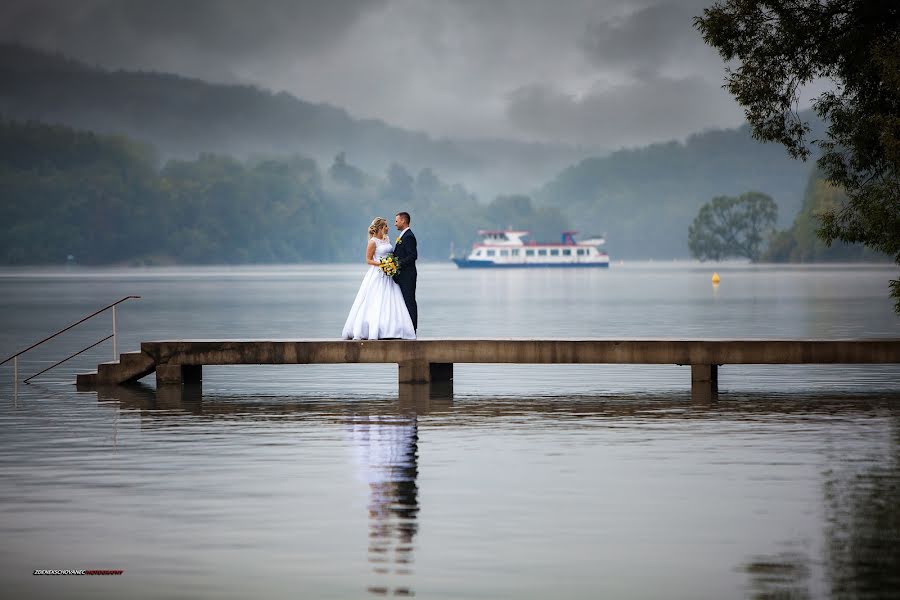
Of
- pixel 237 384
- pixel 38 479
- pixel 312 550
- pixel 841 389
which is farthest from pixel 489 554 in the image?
pixel 237 384

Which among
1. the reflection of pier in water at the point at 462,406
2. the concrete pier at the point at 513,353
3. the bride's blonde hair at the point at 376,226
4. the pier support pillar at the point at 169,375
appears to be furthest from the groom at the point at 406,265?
the pier support pillar at the point at 169,375

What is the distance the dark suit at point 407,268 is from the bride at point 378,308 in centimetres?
10

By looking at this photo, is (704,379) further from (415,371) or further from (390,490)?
(390,490)

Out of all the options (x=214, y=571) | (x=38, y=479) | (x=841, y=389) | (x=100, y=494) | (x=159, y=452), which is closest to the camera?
(x=214, y=571)

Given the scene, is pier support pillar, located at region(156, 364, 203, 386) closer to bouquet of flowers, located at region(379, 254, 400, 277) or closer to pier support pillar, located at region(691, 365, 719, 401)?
bouquet of flowers, located at region(379, 254, 400, 277)

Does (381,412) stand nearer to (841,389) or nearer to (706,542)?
(841,389)

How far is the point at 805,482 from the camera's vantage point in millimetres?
12875

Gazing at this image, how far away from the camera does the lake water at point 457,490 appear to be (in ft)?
30.7

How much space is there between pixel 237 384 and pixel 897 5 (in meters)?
12.8

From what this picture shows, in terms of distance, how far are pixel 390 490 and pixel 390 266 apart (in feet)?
35.2


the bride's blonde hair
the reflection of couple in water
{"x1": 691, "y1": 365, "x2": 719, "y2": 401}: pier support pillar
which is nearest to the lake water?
the reflection of couple in water

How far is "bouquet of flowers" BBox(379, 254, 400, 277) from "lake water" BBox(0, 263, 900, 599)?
Answer: 76.0 inches

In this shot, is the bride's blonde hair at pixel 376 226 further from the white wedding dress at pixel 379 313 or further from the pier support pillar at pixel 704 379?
the pier support pillar at pixel 704 379

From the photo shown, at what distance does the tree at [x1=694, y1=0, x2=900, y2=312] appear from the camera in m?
24.1
